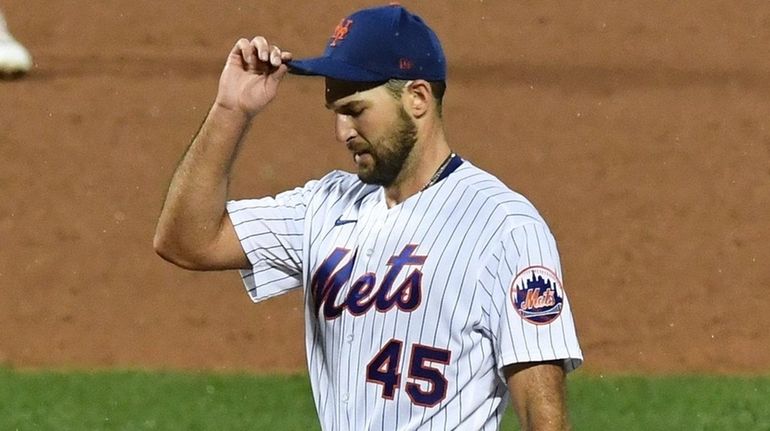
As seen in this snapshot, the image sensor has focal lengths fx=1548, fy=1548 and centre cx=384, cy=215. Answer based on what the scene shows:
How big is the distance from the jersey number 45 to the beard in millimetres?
365

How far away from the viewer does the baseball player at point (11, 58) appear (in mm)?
11641

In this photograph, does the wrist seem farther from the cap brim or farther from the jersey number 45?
the jersey number 45

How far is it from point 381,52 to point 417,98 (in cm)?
13

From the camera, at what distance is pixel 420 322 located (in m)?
3.32

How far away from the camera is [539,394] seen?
3.15 m

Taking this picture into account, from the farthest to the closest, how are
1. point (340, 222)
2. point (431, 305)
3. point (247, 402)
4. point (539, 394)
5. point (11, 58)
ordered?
point (11, 58), point (247, 402), point (340, 222), point (431, 305), point (539, 394)

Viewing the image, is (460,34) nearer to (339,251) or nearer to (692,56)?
(692,56)

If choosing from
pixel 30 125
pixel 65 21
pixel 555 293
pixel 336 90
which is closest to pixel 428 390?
pixel 555 293

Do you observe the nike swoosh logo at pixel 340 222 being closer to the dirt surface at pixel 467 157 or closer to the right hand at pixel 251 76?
the right hand at pixel 251 76

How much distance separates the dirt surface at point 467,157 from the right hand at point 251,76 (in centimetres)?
548

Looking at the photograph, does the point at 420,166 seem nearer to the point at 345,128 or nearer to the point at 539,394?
the point at 345,128

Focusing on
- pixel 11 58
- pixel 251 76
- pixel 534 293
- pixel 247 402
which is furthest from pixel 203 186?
pixel 11 58

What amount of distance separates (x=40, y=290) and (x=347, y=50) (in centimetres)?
682

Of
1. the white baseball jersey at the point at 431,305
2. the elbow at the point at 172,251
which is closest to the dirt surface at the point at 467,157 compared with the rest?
the elbow at the point at 172,251
